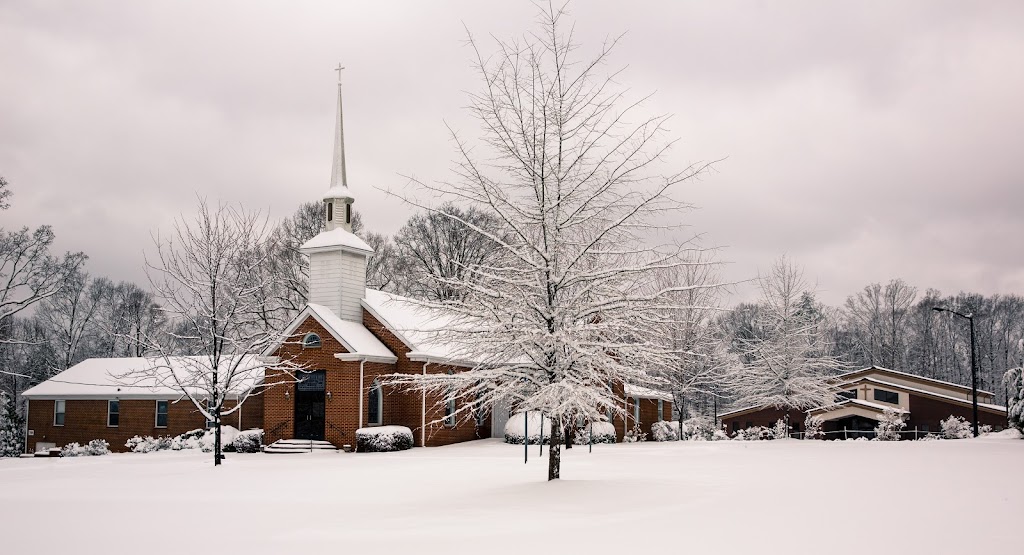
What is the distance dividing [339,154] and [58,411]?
19828 millimetres

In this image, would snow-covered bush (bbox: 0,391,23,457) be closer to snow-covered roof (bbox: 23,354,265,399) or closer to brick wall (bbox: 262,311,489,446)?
snow-covered roof (bbox: 23,354,265,399)

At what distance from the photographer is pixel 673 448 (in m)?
31.0

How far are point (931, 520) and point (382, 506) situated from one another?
873 cm

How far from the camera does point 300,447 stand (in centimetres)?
3106

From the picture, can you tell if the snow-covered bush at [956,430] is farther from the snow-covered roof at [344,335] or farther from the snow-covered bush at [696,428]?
the snow-covered roof at [344,335]

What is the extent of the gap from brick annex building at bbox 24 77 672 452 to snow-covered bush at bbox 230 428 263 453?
47 cm

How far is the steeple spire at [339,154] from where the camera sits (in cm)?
3500

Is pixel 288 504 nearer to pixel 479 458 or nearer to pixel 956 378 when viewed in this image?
pixel 479 458

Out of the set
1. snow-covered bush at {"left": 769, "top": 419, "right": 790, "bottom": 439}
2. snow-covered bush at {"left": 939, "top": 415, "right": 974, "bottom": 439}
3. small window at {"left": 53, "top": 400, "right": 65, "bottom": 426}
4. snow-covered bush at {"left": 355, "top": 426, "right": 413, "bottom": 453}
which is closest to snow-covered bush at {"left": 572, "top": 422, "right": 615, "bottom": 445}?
snow-covered bush at {"left": 355, "top": 426, "right": 413, "bottom": 453}

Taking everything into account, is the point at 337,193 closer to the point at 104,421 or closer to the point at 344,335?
the point at 344,335

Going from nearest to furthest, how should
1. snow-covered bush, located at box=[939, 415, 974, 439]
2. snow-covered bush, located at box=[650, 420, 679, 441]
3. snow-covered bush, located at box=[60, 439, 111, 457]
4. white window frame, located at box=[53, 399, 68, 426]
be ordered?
snow-covered bush, located at box=[60, 439, 111, 457] → snow-covered bush, located at box=[939, 415, 974, 439] → white window frame, located at box=[53, 399, 68, 426] → snow-covered bush, located at box=[650, 420, 679, 441]

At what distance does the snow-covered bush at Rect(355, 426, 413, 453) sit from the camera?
30.4 metres

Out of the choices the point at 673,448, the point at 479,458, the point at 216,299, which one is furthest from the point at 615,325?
the point at 673,448

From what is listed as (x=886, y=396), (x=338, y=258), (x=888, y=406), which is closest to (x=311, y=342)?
(x=338, y=258)
